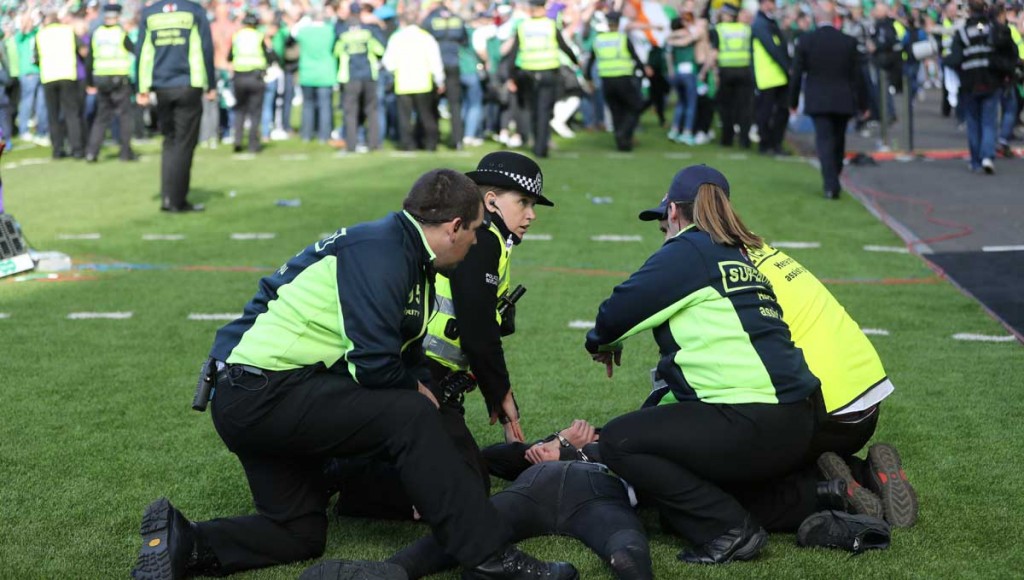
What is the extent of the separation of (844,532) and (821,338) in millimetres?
734

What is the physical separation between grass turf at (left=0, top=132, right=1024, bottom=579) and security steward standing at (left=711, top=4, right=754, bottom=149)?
397 centimetres

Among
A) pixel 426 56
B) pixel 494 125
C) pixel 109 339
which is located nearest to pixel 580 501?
pixel 109 339

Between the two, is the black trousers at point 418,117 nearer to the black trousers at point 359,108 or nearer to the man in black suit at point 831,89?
the black trousers at point 359,108

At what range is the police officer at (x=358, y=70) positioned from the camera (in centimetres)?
1922

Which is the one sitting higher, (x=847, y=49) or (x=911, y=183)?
(x=847, y=49)

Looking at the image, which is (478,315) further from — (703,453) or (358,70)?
(358,70)

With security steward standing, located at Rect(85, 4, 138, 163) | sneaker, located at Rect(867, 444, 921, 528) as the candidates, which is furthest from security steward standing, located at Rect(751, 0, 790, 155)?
sneaker, located at Rect(867, 444, 921, 528)

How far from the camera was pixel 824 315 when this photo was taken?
4.80m

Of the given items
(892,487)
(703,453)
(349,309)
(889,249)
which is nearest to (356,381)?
(349,309)

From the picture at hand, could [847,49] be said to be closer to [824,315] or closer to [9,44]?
[824,315]

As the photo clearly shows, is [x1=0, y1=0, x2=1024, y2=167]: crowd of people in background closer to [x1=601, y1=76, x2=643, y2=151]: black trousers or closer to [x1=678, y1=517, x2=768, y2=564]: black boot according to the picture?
[x1=601, y1=76, x2=643, y2=151]: black trousers

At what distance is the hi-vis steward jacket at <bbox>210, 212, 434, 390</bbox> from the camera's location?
394 centimetres

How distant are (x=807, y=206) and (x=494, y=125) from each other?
9.14m

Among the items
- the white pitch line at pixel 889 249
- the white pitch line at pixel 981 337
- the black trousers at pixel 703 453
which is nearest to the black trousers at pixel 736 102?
the white pitch line at pixel 889 249
